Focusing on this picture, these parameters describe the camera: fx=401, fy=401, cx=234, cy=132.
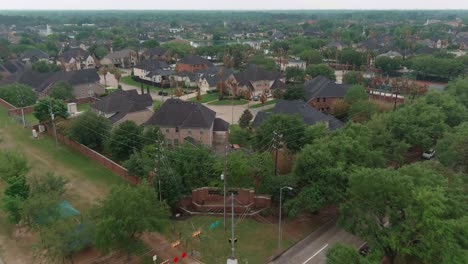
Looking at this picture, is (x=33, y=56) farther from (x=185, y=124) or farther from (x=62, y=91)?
(x=185, y=124)

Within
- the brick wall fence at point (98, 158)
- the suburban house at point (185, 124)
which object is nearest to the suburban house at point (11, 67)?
the brick wall fence at point (98, 158)

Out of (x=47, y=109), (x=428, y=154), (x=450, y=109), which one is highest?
(x=450, y=109)

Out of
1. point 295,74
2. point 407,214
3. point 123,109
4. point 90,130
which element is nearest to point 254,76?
point 295,74

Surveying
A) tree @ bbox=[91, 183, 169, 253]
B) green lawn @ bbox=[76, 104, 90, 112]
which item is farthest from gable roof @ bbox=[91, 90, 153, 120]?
tree @ bbox=[91, 183, 169, 253]

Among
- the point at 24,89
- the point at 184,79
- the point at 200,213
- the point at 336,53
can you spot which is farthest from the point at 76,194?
the point at 336,53

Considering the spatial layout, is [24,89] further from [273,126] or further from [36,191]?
[273,126]

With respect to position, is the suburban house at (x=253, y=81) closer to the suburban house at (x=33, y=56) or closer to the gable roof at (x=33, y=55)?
the suburban house at (x=33, y=56)
